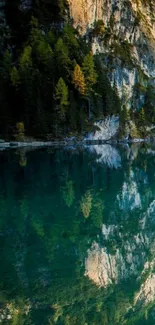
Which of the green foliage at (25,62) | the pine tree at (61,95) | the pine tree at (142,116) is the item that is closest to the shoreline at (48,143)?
the pine tree at (61,95)

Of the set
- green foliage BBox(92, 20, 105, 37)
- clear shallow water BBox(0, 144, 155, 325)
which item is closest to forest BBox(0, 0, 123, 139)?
green foliage BBox(92, 20, 105, 37)

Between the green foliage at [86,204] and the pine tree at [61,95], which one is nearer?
the green foliage at [86,204]

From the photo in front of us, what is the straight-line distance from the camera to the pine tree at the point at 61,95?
4058 inches

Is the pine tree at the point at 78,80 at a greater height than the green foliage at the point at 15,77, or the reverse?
the pine tree at the point at 78,80

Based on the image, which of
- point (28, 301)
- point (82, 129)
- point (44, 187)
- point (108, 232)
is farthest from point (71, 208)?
point (82, 129)

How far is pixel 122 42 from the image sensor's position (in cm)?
15762

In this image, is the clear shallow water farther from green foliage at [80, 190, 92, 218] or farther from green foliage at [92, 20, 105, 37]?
green foliage at [92, 20, 105, 37]

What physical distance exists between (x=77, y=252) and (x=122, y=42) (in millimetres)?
143586

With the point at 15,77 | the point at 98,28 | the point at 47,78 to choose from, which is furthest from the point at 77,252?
the point at 98,28

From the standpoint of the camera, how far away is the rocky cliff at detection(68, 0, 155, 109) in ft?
460

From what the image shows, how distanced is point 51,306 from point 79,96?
9832 centimetres

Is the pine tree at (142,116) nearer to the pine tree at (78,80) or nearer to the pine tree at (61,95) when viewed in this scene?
the pine tree at (78,80)

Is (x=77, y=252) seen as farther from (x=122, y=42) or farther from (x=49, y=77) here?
(x=122, y=42)

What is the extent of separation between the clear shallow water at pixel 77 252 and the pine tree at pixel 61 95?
2504 inches
